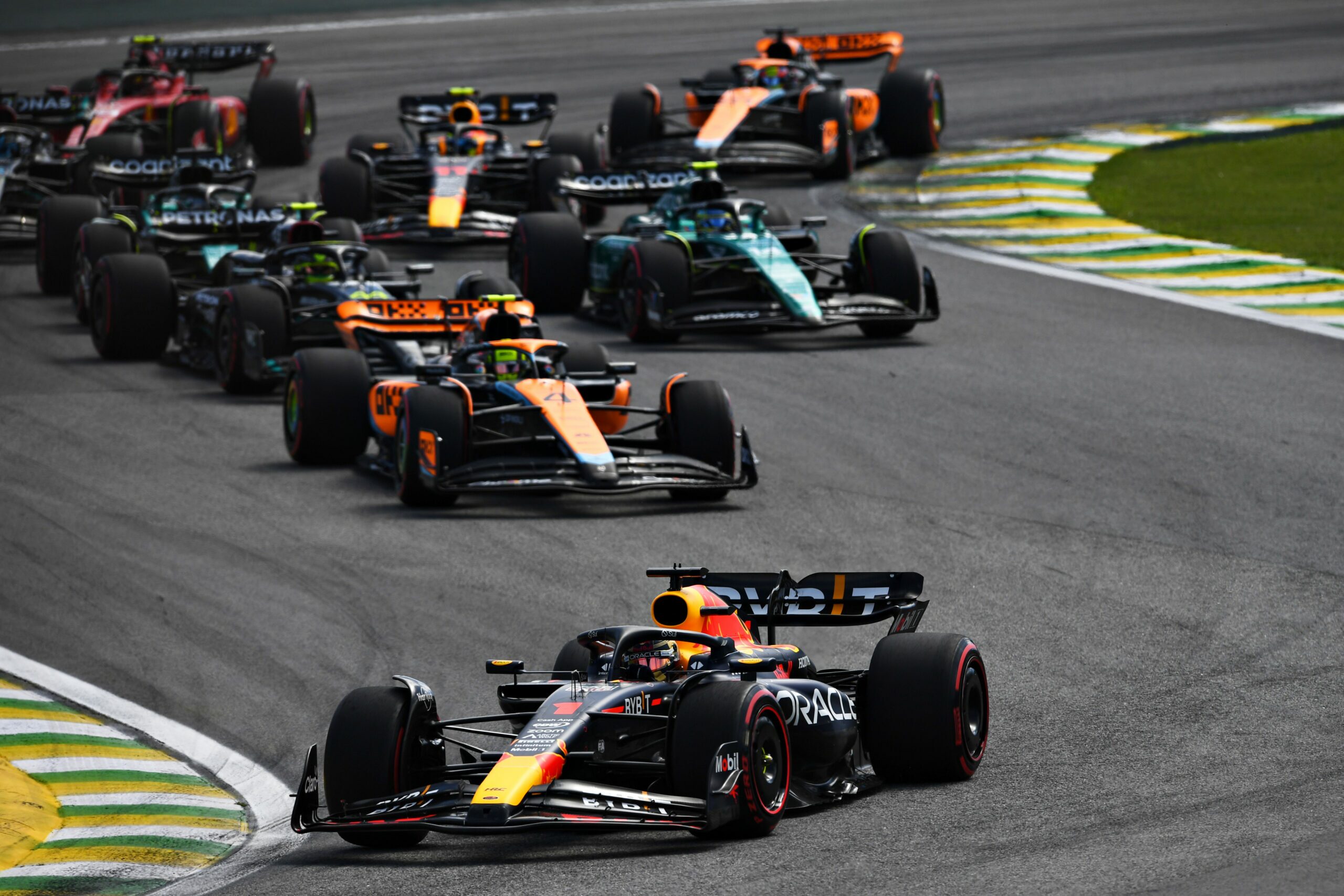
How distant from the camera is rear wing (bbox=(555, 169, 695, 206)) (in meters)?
25.2

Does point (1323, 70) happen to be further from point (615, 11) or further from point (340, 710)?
point (340, 710)

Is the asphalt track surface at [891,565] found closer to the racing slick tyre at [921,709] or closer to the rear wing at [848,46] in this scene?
the racing slick tyre at [921,709]

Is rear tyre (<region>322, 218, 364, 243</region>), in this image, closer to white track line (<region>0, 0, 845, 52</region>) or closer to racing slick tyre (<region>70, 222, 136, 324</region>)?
racing slick tyre (<region>70, 222, 136, 324</region>)

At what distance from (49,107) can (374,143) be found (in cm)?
602

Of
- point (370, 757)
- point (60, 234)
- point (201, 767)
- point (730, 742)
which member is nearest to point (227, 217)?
point (60, 234)

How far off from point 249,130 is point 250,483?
56.0ft

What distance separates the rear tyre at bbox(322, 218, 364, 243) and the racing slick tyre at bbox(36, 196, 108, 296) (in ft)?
10.5

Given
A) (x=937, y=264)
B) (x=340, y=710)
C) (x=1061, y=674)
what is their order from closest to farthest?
(x=340, y=710) → (x=1061, y=674) → (x=937, y=264)

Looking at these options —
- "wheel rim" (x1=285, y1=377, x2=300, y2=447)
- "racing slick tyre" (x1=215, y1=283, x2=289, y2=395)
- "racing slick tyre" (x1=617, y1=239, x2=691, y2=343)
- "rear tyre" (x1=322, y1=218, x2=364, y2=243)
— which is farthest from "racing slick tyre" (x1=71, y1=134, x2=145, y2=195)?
"wheel rim" (x1=285, y1=377, x2=300, y2=447)

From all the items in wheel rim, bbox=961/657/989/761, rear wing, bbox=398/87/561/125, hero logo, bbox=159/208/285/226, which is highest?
rear wing, bbox=398/87/561/125

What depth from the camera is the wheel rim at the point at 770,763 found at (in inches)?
356

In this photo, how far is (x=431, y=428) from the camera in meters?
16.2

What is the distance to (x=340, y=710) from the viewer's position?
385 inches

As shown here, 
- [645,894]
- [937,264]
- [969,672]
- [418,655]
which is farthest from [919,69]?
[645,894]
